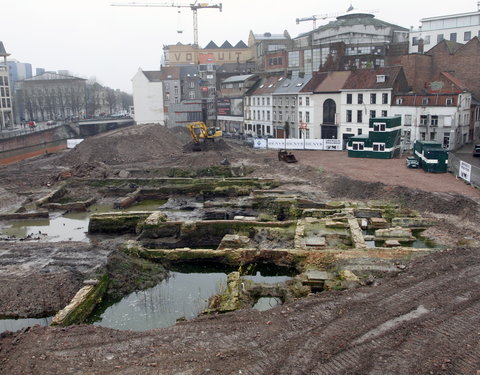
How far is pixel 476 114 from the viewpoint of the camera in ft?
162

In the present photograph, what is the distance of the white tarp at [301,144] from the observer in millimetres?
49656

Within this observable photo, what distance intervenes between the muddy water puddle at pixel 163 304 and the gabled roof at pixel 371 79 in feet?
113

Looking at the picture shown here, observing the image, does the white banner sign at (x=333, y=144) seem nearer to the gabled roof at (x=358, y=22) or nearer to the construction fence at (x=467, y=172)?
the construction fence at (x=467, y=172)

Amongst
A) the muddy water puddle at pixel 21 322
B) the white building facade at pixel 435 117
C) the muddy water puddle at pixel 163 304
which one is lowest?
the muddy water puddle at pixel 163 304

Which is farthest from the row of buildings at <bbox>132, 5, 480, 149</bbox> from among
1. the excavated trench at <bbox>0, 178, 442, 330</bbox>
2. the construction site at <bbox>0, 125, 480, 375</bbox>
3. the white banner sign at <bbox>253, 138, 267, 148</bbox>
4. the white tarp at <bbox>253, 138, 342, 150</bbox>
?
the excavated trench at <bbox>0, 178, 442, 330</bbox>

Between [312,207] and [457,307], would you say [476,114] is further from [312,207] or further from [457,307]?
[457,307]

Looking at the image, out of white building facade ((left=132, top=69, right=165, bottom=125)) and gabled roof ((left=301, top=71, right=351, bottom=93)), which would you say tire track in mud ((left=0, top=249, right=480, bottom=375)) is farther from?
white building facade ((left=132, top=69, right=165, bottom=125))

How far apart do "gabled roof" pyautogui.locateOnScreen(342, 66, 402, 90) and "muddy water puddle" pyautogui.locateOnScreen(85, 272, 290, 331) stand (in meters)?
34.6

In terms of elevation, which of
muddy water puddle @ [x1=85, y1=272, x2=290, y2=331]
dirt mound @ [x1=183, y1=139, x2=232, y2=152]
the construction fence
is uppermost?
dirt mound @ [x1=183, y1=139, x2=232, y2=152]

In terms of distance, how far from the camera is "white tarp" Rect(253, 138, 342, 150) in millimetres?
49656

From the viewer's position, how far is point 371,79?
49.3m

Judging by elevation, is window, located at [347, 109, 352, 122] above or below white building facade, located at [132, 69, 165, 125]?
Answer: below

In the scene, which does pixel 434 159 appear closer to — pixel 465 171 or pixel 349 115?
pixel 465 171

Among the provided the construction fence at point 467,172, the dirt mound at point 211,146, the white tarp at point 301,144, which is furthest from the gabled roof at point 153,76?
the construction fence at point 467,172
